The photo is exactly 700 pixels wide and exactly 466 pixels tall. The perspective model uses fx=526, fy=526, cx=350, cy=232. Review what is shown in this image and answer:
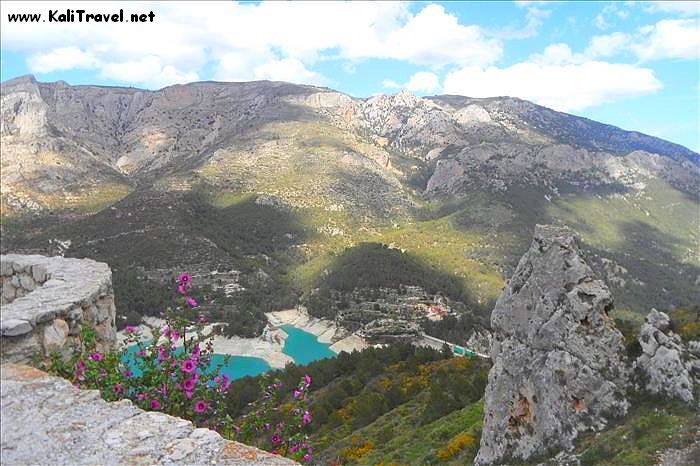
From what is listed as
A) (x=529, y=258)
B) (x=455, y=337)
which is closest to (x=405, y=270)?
(x=455, y=337)

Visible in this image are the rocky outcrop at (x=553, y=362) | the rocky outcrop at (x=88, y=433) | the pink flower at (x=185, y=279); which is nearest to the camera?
the rocky outcrop at (x=88, y=433)

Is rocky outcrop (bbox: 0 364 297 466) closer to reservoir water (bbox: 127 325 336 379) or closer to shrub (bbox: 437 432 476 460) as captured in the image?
shrub (bbox: 437 432 476 460)

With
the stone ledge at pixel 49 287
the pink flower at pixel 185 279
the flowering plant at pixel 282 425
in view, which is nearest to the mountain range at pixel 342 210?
the flowering plant at pixel 282 425

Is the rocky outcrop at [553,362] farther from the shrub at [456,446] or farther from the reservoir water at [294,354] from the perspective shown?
the reservoir water at [294,354]

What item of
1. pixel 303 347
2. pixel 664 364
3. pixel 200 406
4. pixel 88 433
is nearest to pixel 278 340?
pixel 303 347

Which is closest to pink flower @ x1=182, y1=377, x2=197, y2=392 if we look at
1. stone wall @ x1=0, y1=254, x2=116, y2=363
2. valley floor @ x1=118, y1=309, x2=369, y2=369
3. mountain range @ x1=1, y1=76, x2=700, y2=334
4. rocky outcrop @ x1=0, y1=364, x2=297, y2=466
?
rocky outcrop @ x1=0, y1=364, x2=297, y2=466

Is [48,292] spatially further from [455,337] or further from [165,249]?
[165,249]
